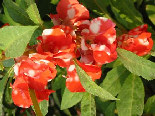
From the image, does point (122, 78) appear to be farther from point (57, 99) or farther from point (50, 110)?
point (50, 110)

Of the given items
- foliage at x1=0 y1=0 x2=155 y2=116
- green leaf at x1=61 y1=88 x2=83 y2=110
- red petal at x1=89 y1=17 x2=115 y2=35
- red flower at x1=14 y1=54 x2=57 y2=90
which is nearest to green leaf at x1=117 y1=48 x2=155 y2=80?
foliage at x1=0 y1=0 x2=155 y2=116

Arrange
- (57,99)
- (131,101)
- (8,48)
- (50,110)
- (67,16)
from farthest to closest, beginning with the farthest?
(50,110) < (57,99) < (131,101) < (67,16) < (8,48)

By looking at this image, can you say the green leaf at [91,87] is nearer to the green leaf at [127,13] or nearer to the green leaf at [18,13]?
the green leaf at [18,13]

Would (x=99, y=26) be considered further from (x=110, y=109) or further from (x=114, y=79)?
(x=110, y=109)

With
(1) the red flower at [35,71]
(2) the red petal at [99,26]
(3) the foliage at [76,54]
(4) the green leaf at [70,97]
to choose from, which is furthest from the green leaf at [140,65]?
(4) the green leaf at [70,97]

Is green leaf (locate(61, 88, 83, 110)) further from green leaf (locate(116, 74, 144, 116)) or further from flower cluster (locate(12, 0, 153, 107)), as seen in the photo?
flower cluster (locate(12, 0, 153, 107))

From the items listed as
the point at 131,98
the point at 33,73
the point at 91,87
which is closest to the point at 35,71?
the point at 33,73

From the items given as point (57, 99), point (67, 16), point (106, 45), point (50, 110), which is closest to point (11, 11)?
point (67, 16)
